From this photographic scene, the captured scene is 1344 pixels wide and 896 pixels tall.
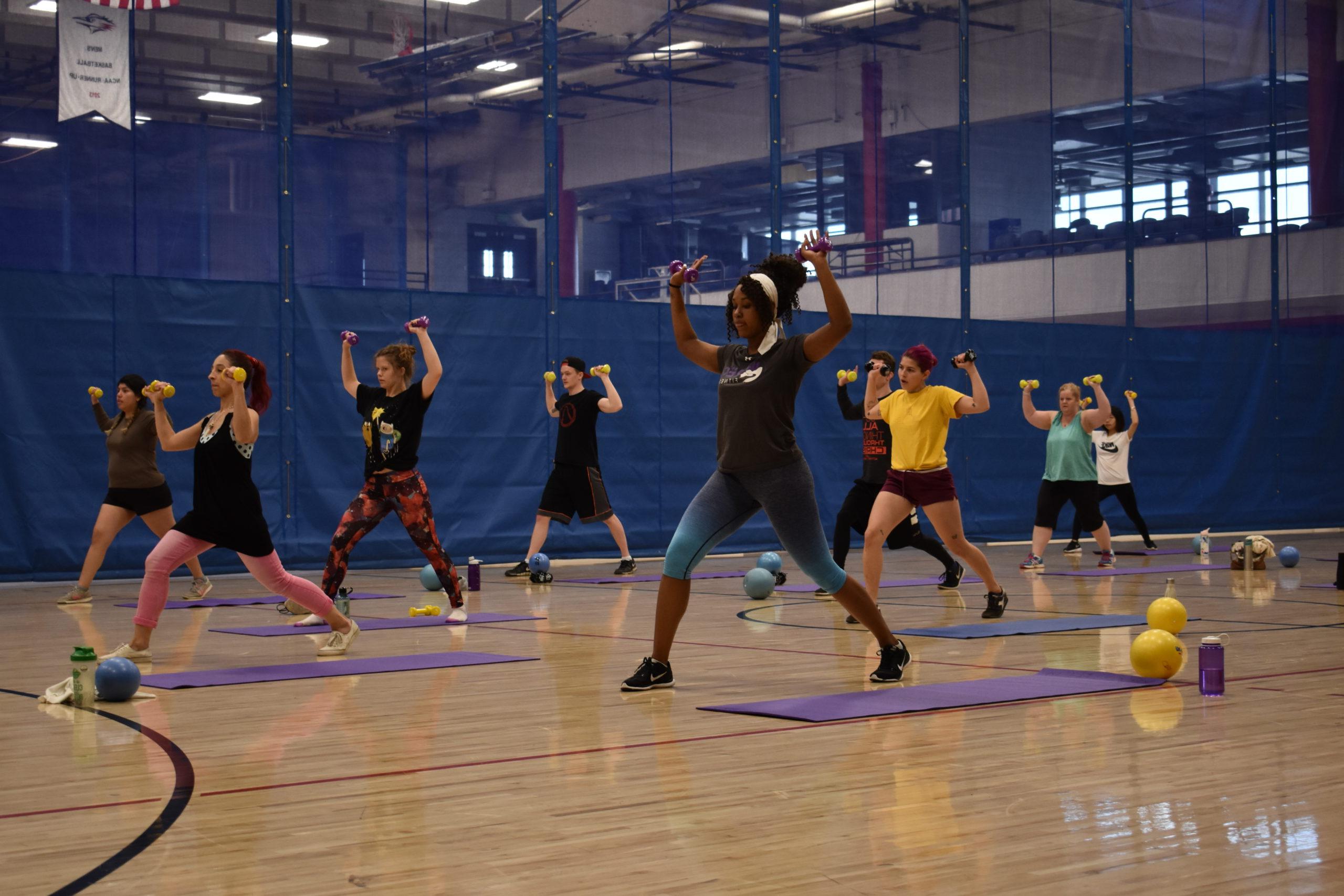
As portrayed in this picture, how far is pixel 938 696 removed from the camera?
5391 millimetres

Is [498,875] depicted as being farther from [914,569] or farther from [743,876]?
[914,569]

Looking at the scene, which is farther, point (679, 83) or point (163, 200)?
point (679, 83)

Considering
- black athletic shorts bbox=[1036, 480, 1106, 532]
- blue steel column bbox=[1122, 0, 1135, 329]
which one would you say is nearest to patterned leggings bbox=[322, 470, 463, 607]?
black athletic shorts bbox=[1036, 480, 1106, 532]

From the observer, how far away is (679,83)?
15023 millimetres

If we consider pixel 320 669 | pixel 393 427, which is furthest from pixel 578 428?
pixel 320 669

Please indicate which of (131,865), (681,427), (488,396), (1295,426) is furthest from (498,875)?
(1295,426)

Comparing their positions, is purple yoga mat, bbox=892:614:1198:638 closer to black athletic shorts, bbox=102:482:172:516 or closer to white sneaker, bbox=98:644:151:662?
white sneaker, bbox=98:644:151:662

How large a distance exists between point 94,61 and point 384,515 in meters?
5.85

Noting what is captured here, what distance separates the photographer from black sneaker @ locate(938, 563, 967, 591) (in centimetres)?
1053

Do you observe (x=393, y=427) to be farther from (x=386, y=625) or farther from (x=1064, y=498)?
(x=1064, y=498)

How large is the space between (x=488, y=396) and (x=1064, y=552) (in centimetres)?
616

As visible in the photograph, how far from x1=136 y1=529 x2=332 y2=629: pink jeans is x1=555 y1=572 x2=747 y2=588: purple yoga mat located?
5173 mm

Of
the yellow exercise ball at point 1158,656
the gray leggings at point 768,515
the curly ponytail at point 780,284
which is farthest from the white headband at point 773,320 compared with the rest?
the yellow exercise ball at point 1158,656

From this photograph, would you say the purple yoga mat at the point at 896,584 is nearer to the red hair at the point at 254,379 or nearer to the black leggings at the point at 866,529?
the black leggings at the point at 866,529
